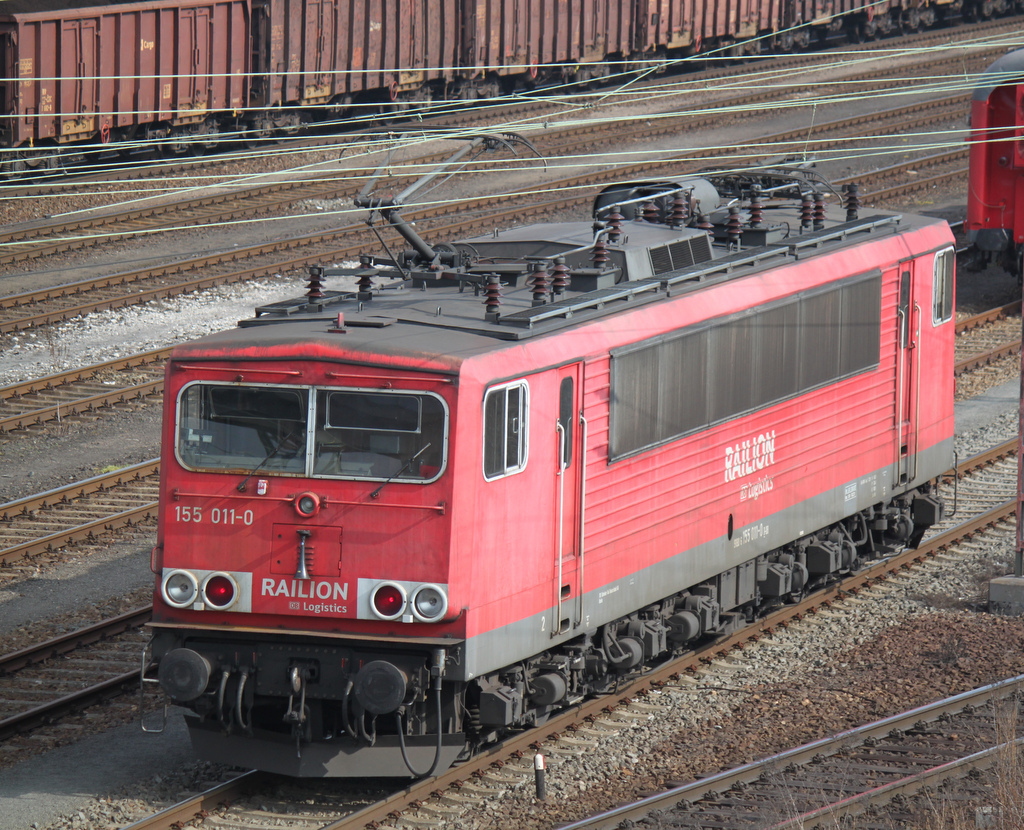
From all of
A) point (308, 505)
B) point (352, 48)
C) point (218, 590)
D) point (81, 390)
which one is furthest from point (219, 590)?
point (352, 48)

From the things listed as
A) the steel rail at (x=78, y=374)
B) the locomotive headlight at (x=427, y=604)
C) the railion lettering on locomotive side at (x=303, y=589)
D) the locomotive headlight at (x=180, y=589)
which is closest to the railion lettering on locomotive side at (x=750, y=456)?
the locomotive headlight at (x=427, y=604)

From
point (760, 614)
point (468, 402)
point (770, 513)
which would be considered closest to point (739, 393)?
point (770, 513)

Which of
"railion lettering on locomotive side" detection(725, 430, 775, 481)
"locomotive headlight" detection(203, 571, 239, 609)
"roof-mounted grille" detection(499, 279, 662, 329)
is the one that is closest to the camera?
"locomotive headlight" detection(203, 571, 239, 609)

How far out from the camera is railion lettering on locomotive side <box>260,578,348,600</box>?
9.45 meters

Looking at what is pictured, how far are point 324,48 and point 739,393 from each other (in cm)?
2265

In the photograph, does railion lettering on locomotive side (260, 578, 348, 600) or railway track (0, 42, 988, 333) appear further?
railway track (0, 42, 988, 333)

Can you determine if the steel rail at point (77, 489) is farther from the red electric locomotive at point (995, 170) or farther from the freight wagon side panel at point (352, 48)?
the freight wagon side panel at point (352, 48)

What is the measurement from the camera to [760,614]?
44.6ft

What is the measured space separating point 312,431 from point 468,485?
39.7 inches

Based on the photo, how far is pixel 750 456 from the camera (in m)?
12.3

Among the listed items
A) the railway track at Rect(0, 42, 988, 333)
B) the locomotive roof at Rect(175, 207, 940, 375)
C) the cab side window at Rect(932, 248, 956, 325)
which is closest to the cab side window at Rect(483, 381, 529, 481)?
the locomotive roof at Rect(175, 207, 940, 375)

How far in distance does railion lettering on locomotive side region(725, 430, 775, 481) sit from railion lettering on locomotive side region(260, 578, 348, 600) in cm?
369

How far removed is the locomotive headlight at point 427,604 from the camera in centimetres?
932

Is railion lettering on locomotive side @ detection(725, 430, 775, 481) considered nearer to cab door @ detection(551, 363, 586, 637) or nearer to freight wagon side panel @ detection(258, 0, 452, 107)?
cab door @ detection(551, 363, 586, 637)
